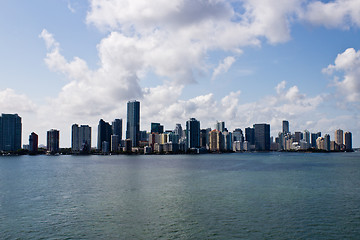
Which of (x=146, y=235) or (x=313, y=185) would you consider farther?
(x=313, y=185)

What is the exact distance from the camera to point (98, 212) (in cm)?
4991

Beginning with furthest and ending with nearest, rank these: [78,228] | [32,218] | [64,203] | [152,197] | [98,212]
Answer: [152,197] < [64,203] < [98,212] < [32,218] < [78,228]

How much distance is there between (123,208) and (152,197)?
11.8 meters

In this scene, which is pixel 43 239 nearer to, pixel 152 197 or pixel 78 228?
pixel 78 228

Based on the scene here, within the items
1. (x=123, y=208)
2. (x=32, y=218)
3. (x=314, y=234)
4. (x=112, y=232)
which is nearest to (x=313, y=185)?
(x=314, y=234)

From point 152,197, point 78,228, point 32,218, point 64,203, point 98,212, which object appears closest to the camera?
point 78,228

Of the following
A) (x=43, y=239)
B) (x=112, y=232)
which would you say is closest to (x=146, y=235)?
(x=112, y=232)

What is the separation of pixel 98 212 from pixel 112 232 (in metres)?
11.9

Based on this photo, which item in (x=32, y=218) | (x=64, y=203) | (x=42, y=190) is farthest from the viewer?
(x=42, y=190)

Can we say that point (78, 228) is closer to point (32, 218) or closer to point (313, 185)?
point (32, 218)

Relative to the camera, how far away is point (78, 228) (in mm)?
41125

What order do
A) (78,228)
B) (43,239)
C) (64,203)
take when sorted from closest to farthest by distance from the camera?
(43,239) < (78,228) < (64,203)

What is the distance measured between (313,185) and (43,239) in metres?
71.0

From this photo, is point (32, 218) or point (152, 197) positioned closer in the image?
point (32, 218)
